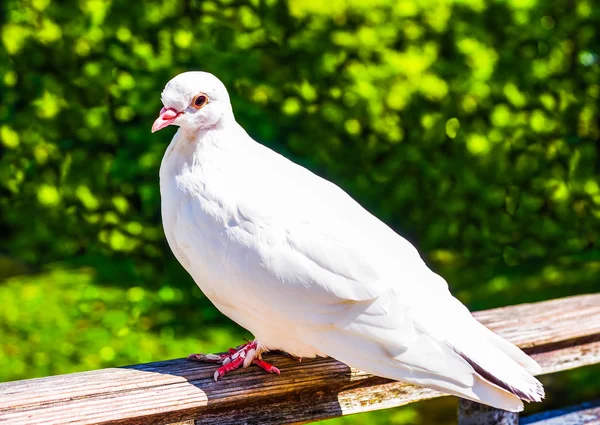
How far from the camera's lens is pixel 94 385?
1.85 metres

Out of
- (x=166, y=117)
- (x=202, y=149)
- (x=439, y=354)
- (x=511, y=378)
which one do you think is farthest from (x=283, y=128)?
(x=511, y=378)

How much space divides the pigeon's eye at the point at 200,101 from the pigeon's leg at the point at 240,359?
660 millimetres

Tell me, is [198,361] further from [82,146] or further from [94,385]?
[82,146]

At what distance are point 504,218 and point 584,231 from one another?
1.79 feet

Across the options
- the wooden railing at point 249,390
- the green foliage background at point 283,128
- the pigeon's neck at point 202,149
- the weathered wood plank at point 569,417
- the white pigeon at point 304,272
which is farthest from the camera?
the green foliage background at point 283,128

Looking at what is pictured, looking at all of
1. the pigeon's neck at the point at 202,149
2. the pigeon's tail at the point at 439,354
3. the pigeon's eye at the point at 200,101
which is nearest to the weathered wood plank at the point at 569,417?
the pigeon's tail at the point at 439,354

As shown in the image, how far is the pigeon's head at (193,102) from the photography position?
6.86ft

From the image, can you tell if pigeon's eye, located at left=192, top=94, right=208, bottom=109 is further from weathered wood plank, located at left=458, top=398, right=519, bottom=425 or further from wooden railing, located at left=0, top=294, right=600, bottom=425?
weathered wood plank, located at left=458, top=398, right=519, bottom=425

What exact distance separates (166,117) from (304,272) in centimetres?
55

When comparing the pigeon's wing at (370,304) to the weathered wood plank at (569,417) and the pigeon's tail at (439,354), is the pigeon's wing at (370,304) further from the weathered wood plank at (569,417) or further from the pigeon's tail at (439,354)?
the weathered wood plank at (569,417)

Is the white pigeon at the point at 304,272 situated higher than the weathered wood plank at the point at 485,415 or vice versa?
the white pigeon at the point at 304,272

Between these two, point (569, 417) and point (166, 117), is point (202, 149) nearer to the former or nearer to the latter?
point (166, 117)

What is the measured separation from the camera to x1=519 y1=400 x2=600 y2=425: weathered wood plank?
271cm

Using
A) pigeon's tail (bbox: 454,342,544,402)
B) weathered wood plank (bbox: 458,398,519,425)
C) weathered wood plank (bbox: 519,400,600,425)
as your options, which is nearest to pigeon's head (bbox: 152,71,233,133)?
pigeon's tail (bbox: 454,342,544,402)
